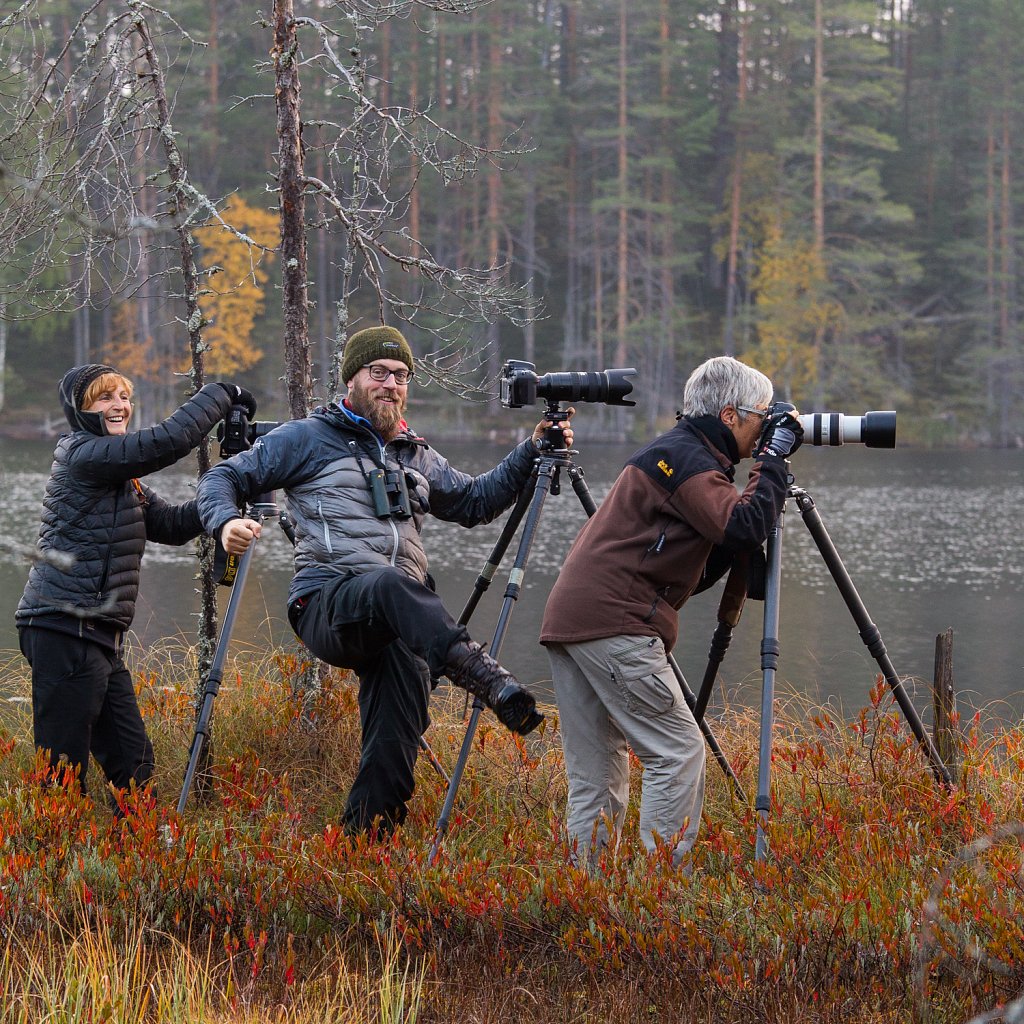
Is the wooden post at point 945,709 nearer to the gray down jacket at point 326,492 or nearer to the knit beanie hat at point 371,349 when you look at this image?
the gray down jacket at point 326,492

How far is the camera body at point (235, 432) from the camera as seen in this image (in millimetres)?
4766

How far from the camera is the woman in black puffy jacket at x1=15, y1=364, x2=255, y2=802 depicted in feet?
14.7

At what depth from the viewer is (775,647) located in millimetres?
4199

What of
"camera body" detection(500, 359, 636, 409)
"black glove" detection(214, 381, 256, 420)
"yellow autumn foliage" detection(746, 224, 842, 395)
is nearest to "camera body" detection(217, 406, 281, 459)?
"black glove" detection(214, 381, 256, 420)

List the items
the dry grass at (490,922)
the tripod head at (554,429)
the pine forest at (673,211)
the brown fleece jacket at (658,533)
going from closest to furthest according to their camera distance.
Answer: the dry grass at (490,922), the brown fleece jacket at (658,533), the tripod head at (554,429), the pine forest at (673,211)

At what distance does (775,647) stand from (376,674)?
1275 mm

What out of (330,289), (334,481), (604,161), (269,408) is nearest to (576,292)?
(604,161)

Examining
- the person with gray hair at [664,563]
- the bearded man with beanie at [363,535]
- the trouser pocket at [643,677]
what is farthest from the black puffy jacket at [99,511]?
the trouser pocket at [643,677]

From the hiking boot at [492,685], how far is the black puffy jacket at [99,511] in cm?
133

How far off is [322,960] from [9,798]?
4.43ft

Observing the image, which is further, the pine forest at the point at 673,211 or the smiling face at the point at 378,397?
the pine forest at the point at 673,211

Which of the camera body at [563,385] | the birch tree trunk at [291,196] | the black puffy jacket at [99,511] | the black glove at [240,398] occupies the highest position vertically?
the birch tree trunk at [291,196]

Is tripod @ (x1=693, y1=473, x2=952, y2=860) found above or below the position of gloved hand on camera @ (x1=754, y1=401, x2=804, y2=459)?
below

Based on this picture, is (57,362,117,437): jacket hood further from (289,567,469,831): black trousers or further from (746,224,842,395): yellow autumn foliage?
(746,224,842,395): yellow autumn foliage
